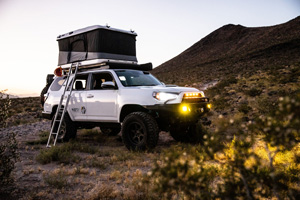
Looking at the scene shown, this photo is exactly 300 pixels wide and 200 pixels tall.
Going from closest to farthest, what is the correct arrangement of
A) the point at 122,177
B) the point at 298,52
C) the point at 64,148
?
the point at 122,177, the point at 64,148, the point at 298,52

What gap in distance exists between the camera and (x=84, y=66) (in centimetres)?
726

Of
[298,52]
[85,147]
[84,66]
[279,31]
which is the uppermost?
[279,31]

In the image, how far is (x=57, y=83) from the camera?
8023 millimetres

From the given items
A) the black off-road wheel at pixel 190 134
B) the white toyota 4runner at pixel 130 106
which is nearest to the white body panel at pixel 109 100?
the white toyota 4runner at pixel 130 106

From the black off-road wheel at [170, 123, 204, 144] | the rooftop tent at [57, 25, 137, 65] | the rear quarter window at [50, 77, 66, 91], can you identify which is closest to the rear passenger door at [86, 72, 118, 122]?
the rooftop tent at [57, 25, 137, 65]

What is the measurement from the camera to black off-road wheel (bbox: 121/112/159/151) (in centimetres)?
539

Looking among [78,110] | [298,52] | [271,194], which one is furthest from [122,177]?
[298,52]

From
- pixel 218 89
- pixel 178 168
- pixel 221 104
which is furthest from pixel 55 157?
pixel 218 89

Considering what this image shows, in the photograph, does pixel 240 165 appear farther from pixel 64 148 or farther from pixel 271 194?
pixel 64 148

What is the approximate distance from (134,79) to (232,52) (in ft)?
164

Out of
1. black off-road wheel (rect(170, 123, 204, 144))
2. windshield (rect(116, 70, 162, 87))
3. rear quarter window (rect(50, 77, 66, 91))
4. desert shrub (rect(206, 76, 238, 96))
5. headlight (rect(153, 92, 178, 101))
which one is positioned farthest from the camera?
desert shrub (rect(206, 76, 238, 96))

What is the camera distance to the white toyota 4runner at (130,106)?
5391mm

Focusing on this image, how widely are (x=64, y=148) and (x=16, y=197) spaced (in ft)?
9.14

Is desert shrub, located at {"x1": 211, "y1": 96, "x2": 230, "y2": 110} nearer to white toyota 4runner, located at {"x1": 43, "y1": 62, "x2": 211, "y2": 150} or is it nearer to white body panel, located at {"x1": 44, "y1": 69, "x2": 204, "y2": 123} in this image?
white toyota 4runner, located at {"x1": 43, "y1": 62, "x2": 211, "y2": 150}
